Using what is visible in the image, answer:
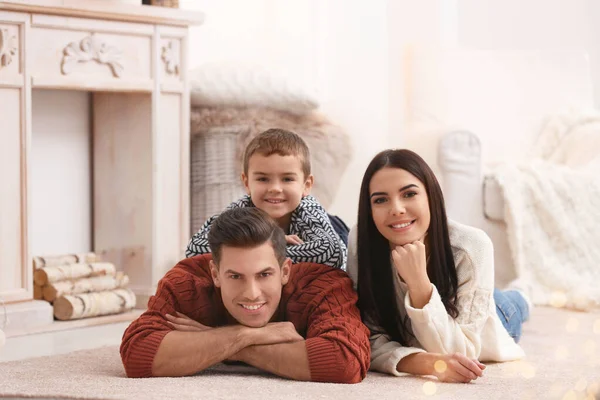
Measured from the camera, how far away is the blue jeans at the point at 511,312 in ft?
8.29

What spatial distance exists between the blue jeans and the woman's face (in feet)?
1.78

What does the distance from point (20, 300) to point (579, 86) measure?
2.55m

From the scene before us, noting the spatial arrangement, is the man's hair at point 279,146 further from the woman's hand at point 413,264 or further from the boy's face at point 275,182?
the woman's hand at point 413,264

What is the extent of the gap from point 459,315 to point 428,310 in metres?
0.14

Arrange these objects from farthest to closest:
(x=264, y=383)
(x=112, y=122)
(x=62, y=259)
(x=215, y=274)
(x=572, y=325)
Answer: (x=112, y=122) → (x=62, y=259) → (x=572, y=325) → (x=215, y=274) → (x=264, y=383)

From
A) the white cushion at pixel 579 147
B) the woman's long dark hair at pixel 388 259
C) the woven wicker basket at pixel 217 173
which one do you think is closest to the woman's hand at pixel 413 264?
the woman's long dark hair at pixel 388 259

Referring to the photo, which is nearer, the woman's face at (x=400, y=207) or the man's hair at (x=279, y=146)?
the woman's face at (x=400, y=207)

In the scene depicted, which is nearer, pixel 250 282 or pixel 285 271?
pixel 250 282

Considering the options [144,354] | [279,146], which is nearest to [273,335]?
[144,354]

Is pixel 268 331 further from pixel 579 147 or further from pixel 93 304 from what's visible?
pixel 579 147

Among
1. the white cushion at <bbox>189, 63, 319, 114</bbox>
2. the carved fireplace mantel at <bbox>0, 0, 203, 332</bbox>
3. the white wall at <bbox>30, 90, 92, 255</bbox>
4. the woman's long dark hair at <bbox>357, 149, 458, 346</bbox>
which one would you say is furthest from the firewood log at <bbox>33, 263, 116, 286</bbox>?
the woman's long dark hair at <bbox>357, 149, 458, 346</bbox>

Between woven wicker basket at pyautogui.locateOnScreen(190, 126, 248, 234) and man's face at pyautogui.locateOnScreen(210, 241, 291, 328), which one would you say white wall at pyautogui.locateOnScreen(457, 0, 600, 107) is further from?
man's face at pyautogui.locateOnScreen(210, 241, 291, 328)

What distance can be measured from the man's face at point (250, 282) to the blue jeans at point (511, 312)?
0.77m

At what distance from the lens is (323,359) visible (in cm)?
191
